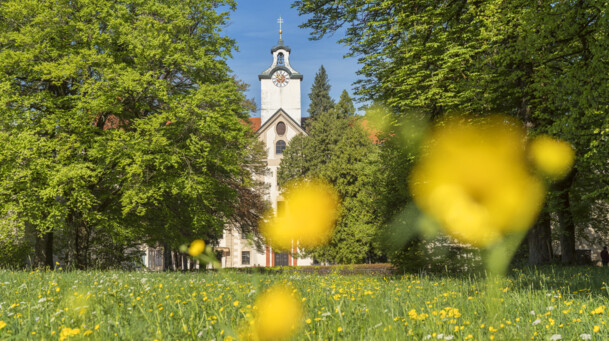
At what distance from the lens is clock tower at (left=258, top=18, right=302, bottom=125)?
5659cm

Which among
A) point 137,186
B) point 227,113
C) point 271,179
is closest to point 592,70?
point 227,113

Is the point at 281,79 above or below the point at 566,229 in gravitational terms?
above

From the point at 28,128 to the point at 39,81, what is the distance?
2.65 meters

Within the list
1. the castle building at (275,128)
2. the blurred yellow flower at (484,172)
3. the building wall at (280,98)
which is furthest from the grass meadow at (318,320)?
the building wall at (280,98)

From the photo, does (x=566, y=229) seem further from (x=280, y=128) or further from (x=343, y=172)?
(x=280, y=128)

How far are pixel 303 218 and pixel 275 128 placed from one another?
1919 inches

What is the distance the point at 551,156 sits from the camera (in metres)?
13.2

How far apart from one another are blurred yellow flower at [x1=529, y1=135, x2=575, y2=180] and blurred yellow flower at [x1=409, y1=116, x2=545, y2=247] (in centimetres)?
38

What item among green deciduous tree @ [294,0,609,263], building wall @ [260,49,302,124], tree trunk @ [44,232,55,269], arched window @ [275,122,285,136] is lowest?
tree trunk @ [44,232,55,269]

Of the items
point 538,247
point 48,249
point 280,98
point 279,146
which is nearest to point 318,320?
point 538,247

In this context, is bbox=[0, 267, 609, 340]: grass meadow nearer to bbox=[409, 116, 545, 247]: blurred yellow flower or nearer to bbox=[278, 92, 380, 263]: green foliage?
bbox=[409, 116, 545, 247]: blurred yellow flower

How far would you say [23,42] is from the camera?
50.3 ft

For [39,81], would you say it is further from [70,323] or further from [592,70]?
[592,70]

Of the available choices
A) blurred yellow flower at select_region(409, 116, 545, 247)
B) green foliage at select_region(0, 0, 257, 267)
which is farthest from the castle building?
blurred yellow flower at select_region(409, 116, 545, 247)
